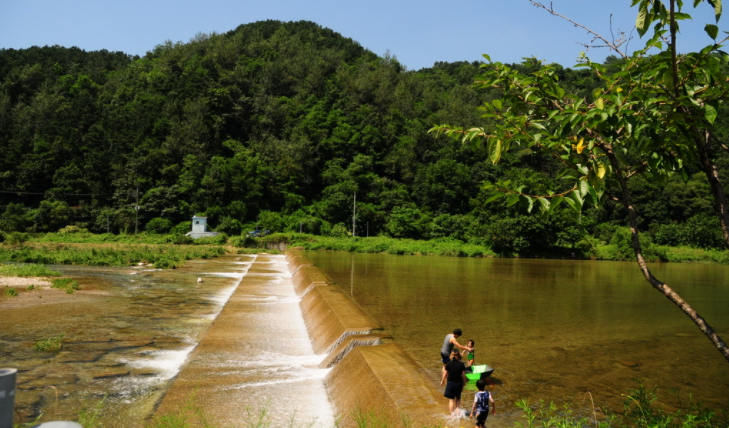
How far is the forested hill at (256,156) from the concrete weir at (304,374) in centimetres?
3841

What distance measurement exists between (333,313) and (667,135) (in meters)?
8.15

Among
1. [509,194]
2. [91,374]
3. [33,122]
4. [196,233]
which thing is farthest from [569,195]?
[33,122]

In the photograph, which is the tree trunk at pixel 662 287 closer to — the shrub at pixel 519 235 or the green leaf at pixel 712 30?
the green leaf at pixel 712 30

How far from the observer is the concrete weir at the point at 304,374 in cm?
615

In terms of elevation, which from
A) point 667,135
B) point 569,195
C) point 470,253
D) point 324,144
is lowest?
point 470,253

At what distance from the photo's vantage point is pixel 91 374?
7.69 metres

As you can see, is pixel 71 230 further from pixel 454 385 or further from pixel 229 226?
pixel 454 385

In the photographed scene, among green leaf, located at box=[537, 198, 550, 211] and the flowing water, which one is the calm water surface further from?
green leaf, located at box=[537, 198, 550, 211]

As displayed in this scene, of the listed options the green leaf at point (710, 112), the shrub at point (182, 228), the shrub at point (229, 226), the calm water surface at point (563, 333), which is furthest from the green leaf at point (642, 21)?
the shrub at point (182, 228)

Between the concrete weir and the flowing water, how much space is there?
0.68 ft

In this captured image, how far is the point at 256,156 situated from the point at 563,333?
61109 mm

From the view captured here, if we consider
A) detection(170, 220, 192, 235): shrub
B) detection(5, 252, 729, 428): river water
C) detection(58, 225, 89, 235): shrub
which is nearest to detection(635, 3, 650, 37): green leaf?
detection(5, 252, 729, 428): river water

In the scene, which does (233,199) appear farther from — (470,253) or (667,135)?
(667,135)

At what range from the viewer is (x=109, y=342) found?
9.65m
